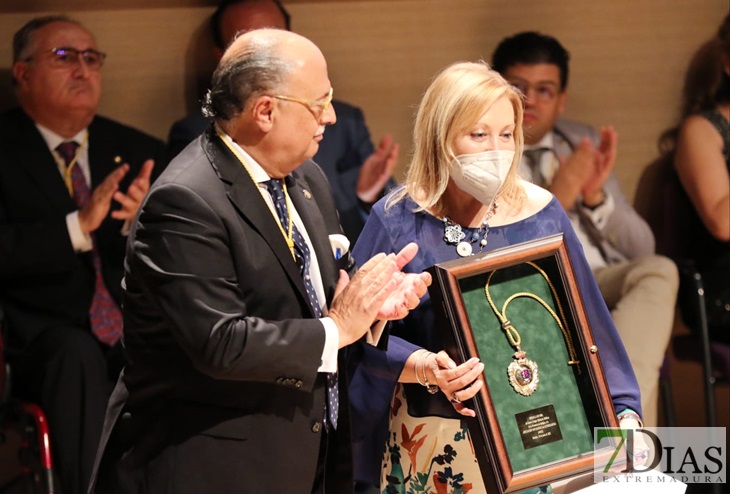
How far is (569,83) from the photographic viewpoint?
4891 millimetres

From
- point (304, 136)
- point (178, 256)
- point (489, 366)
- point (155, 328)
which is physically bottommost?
point (489, 366)

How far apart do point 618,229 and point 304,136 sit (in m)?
2.55

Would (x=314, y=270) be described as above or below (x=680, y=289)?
above

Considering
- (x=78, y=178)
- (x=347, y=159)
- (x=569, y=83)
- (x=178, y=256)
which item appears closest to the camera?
(x=178, y=256)

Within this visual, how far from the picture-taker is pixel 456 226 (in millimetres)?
2465

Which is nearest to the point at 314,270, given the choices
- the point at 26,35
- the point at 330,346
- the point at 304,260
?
the point at 304,260

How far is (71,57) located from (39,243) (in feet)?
2.46

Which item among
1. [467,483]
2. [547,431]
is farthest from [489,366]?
[467,483]

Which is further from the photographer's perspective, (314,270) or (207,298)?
(314,270)

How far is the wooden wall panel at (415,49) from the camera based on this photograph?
441 cm

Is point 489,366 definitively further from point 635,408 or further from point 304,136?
point 304,136

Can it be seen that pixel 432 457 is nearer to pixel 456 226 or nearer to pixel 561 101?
pixel 456 226

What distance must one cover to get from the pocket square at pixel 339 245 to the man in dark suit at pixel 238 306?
0.12 m

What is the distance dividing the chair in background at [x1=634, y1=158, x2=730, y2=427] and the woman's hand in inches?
84.3
